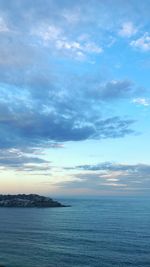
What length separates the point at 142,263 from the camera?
7150cm

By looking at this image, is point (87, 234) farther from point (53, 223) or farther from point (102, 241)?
point (53, 223)

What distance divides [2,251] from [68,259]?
18.2 meters

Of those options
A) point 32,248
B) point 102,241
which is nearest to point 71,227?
point 102,241

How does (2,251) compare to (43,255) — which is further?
(2,251)

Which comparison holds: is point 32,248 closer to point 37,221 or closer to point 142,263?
point 142,263

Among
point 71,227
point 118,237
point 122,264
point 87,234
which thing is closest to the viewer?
point 122,264

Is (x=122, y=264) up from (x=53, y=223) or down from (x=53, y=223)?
down

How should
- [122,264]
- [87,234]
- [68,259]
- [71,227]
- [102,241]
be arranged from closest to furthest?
[122,264] < [68,259] < [102,241] < [87,234] < [71,227]

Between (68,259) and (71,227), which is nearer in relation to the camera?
(68,259)

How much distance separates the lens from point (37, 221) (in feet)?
494

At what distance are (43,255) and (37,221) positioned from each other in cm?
7259

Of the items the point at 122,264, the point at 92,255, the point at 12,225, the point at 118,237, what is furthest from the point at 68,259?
the point at 12,225

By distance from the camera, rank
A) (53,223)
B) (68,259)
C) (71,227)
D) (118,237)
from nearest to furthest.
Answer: (68,259)
(118,237)
(71,227)
(53,223)

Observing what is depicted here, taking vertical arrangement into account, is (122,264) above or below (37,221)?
below
